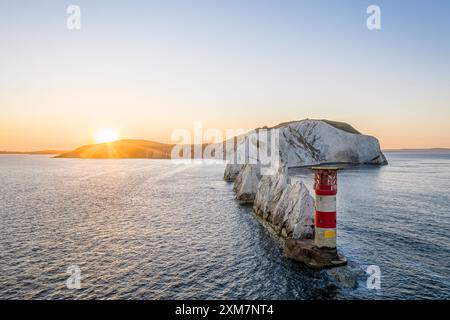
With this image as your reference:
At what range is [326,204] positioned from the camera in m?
20.9

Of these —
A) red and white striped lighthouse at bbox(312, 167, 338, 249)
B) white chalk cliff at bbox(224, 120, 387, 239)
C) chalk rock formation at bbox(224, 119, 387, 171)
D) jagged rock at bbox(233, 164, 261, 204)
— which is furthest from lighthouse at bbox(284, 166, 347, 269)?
chalk rock formation at bbox(224, 119, 387, 171)

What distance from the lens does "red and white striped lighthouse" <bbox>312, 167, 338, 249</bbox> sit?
68.3 ft

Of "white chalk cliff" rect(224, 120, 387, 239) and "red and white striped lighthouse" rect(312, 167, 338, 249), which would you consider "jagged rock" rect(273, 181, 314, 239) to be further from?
"red and white striped lighthouse" rect(312, 167, 338, 249)

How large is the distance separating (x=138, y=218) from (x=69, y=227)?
813 cm

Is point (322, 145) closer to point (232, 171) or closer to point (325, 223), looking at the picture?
point (232, 171)

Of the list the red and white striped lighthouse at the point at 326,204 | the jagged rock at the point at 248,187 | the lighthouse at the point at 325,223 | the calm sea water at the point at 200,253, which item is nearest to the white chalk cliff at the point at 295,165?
the jagged rock at the point at 248,187

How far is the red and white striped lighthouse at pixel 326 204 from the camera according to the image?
68.3 feet

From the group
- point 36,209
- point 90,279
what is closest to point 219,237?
point 90,279

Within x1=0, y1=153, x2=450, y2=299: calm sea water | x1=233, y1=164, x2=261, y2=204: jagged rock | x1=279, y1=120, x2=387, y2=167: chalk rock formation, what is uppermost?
x1=279, y1=120, x2=387, y2=167: chalk rock formation

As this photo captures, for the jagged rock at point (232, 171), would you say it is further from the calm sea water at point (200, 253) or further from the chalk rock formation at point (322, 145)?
the calm sea water at point (200, 253)

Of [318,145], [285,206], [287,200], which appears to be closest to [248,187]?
[285,206]
